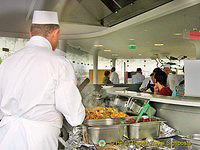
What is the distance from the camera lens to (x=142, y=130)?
2.06 m

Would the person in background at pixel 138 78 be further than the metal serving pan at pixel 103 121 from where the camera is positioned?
Yes

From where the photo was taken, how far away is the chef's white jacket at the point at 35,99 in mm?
1479

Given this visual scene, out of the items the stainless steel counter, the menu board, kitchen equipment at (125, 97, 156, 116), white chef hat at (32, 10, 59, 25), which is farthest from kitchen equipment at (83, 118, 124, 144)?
the menu board

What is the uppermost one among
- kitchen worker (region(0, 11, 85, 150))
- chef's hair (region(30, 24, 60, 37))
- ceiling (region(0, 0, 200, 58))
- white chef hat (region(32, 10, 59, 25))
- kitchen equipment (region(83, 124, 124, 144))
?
ceiling (region(0, 0, 200, 58))

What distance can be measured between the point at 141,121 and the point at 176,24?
13.9 feet

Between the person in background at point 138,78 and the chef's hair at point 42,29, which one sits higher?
the chef's hair at point 42,29

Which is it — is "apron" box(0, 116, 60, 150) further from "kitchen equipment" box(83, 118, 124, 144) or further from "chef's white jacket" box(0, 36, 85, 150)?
"kitchen equipment" box(83, 118, 124, 144)

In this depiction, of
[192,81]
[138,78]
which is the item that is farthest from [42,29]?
[138,78]

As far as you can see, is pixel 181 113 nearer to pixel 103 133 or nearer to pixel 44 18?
pixel 103 133

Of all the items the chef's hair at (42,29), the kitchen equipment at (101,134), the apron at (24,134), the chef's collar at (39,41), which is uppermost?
the chef's hair at (42,29)

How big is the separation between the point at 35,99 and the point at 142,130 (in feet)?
3.56

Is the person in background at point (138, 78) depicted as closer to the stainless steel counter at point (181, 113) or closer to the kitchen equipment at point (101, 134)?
the stainless steel counter at point (181, 113)

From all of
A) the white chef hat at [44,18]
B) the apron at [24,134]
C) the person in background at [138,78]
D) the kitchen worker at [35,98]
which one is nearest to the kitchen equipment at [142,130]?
the kitchen worker at [35,98]

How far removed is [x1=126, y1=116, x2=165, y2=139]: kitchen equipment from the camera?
203 cm
